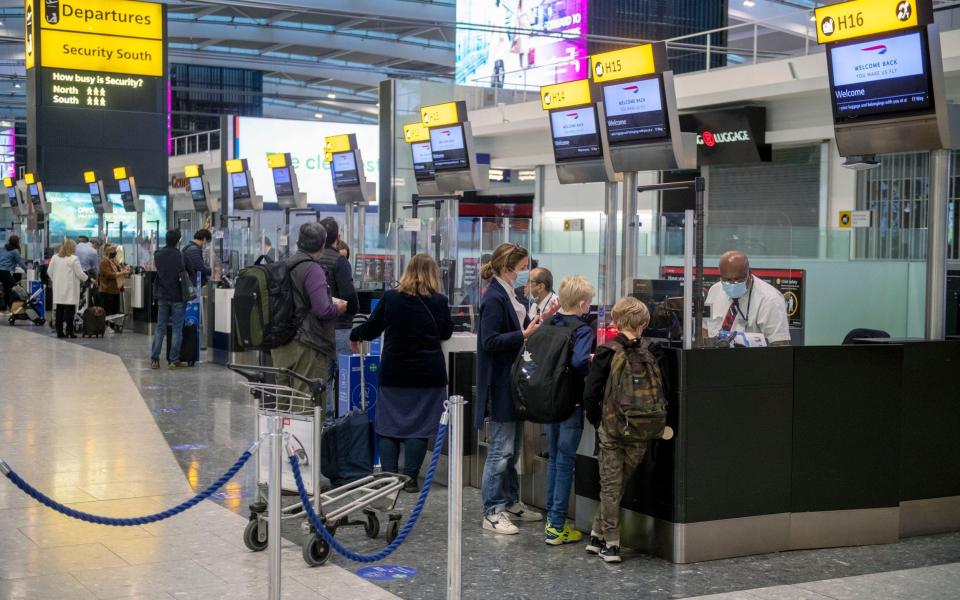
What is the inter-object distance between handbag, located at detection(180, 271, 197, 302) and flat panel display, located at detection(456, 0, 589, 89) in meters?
11.4

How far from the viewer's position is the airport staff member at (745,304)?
642 centimetres

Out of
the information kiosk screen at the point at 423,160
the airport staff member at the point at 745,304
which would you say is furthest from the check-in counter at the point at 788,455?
the information kiosk screen at the point at 423,160

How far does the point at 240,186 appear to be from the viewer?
1733 cm

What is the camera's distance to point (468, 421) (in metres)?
7.00

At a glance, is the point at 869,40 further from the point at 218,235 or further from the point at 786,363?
the point at 218,235

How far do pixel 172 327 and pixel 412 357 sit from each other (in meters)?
7.62

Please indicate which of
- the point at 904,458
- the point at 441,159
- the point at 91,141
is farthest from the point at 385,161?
the point at 904,458

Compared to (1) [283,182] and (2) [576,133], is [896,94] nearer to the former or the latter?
(2) [576,133]

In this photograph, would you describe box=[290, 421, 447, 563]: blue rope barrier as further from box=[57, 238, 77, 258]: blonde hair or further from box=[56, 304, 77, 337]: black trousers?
box=[56, 304, 77, 337]: black trousers

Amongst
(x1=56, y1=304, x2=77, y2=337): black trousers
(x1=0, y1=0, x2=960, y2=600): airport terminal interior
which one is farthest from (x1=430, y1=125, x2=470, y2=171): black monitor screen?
(x1=56, y1=304, x2=77, y2=337): black trousers

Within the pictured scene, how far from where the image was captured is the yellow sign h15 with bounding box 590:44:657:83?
6.58 metres

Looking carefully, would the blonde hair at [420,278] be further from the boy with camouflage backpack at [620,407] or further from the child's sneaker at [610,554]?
the child's sneaker at [610,554]

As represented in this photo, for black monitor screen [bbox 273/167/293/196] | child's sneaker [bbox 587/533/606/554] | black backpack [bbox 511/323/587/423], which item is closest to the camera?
child's sneaker [bbox 587/533/606/554]

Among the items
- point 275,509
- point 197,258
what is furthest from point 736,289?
point 197,258
